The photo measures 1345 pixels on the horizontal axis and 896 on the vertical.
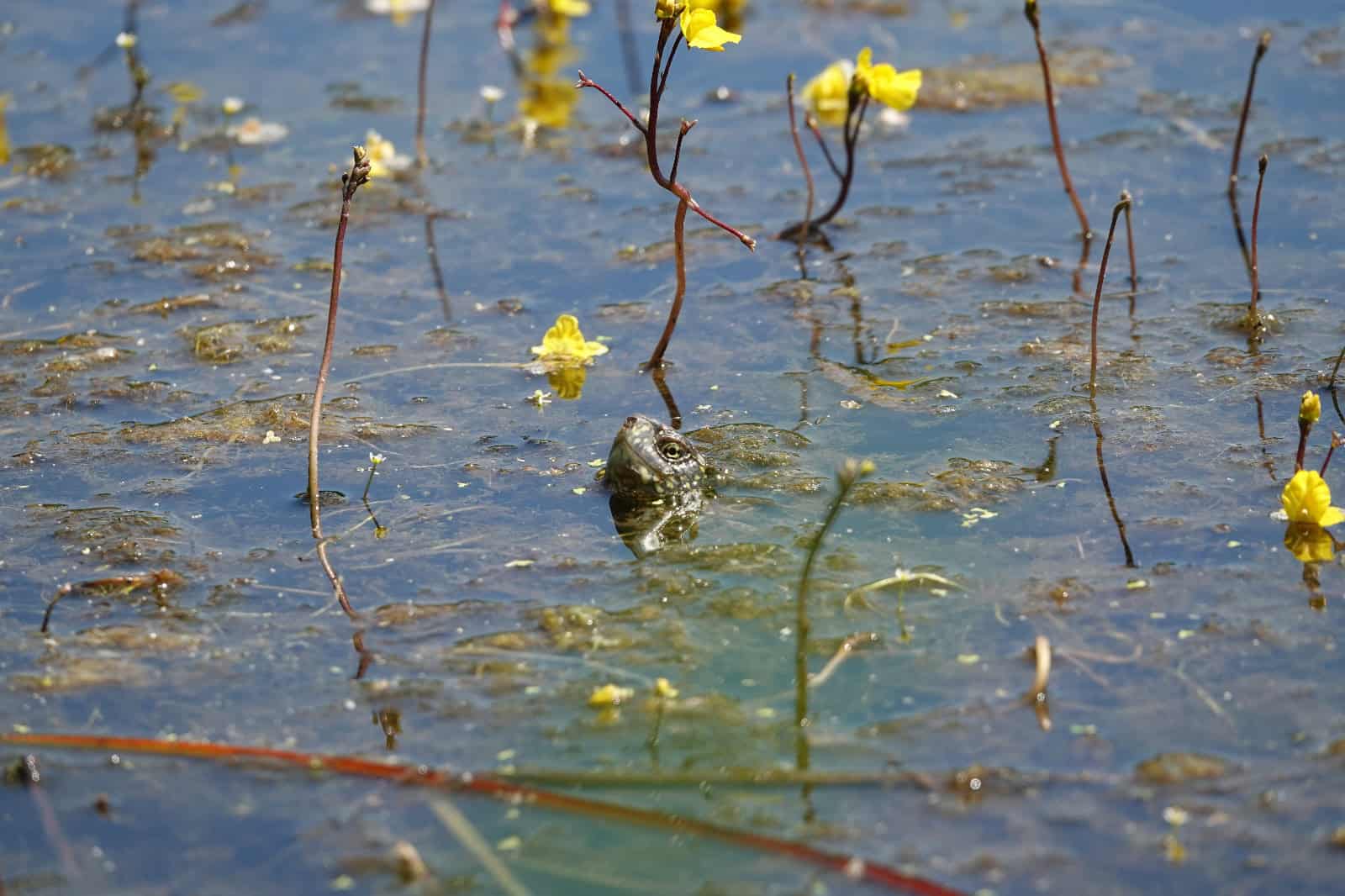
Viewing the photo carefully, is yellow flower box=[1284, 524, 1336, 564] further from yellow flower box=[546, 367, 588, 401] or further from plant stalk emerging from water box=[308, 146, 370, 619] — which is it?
plant stalk emerging from water box=[308, 146, 370, 619]

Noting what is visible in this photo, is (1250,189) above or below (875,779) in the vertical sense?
above

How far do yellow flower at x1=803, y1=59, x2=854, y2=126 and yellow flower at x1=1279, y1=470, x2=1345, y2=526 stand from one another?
3.41m

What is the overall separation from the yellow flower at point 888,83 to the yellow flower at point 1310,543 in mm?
2314

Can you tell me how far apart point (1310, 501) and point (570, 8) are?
5614 millimetres

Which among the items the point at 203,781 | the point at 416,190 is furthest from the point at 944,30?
the point at 203,781

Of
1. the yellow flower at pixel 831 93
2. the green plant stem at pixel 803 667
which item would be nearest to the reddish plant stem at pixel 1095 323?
the green plant stem at pixel 803 667

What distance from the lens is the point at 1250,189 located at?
6.06 meters

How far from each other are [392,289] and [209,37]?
134 inches

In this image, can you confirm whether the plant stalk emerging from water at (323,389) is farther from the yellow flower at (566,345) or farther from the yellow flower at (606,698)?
the yellow flower at (566,345)

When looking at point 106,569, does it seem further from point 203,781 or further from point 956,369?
point 956,369

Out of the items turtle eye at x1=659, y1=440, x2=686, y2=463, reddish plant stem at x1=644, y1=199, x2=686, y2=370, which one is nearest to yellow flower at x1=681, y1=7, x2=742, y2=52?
reddish plant stem at x1=644, y1=199, x2=686, y2=370

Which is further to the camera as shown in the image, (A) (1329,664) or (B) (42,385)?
(B) (42,385)

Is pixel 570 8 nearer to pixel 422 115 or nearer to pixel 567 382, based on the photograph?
pixel 422 115

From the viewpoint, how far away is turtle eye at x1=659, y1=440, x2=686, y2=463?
423cm
